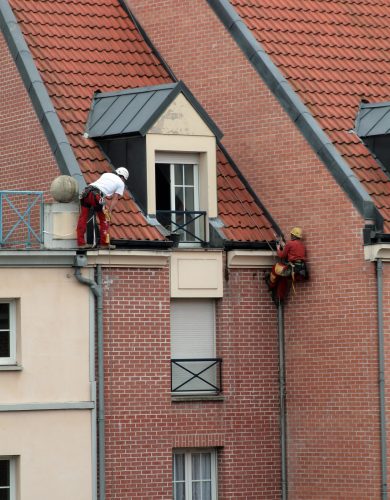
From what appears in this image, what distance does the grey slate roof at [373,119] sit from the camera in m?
41.1

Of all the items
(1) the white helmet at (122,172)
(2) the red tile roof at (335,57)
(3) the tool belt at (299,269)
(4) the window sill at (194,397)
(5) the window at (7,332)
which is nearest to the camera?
(5) the window at (7,332)

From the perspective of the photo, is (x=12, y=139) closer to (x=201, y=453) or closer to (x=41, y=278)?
(x=41, y=278)

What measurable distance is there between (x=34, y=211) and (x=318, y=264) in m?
5.85

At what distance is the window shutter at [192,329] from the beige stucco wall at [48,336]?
249 cm

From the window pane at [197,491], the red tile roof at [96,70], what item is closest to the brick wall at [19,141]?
the red tile roof at [96,70]

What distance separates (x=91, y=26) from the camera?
142 feet

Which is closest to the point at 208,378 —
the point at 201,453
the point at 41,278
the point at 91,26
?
the point at 201,453

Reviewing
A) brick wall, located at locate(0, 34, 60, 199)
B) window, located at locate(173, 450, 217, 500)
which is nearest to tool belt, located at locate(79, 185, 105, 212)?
brick wall, located at locate(0, 34, 60, 199)

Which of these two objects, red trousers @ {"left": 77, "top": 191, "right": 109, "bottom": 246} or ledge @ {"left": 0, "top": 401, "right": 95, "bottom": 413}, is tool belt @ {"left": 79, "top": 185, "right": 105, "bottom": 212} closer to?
red trousers @ {"left": 77, "top": 191, "right": 109, "bottom": 246}

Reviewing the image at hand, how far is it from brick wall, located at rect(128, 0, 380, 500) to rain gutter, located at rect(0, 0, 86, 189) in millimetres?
4113

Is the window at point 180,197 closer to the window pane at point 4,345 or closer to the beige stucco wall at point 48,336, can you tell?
the beige stucco wall at point 48,336

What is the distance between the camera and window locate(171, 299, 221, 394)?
40219 millimetres

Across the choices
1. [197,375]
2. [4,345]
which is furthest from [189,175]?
[4,345]

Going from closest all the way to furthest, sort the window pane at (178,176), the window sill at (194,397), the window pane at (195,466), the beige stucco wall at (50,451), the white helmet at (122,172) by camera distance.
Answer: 1. the beige stucco wall at (50,451)
2. the white helmet at (122,172)
3. the window sill at (194,397)
4. the window pane at (195,466)
5. the window pane at (178,176)
